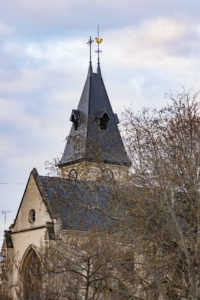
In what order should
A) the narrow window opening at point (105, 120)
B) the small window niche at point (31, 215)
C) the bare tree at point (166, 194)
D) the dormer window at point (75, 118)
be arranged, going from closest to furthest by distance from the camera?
1. the bare tree at point (166, 194)
2. the small window niche at point (31, 215)
3. the dormer window at point (75, 118)
4. the narrow window opening at point (105, 120)

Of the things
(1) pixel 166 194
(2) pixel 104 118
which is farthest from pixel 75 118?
(1) pixel 166 194

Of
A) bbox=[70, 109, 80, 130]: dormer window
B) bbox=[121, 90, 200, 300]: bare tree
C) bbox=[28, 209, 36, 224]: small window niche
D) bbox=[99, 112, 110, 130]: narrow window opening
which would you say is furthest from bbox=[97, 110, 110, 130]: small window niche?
bbox=[121, 90, 200, 300]: bare tree

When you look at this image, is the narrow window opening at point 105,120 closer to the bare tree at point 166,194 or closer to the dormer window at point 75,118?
the dormer window at point 75,118

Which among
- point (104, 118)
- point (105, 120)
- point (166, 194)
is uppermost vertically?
point (104, 118)

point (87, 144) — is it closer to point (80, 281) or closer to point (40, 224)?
point (80, 281)

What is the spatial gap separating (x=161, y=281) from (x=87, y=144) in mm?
5651

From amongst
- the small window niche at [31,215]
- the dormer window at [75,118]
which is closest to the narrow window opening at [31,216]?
the small window niche at [31,215]

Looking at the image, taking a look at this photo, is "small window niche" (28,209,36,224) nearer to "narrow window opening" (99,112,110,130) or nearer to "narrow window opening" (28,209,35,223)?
"narrow window opening" (28,209,35,223)

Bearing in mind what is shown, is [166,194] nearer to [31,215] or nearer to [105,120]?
[31,215]

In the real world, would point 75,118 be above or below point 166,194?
above

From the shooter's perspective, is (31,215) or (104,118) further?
(104,118)

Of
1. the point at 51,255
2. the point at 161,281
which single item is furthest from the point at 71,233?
the point at 161,281

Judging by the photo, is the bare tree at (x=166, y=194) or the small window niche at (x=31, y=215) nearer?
the bare tree at (x=166, y=194)

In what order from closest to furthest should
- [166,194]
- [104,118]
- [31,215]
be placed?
[166,194] → [31,215] → [104,118]
